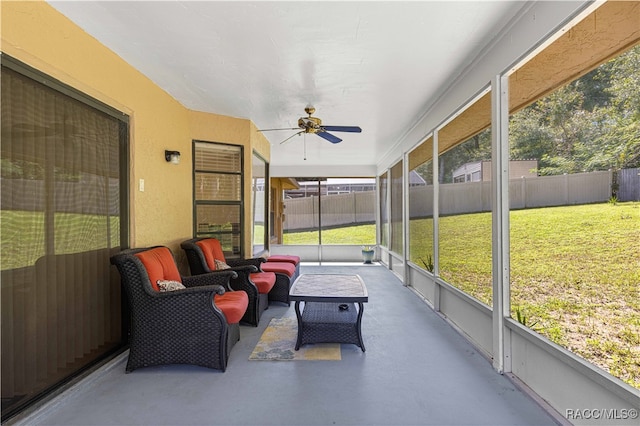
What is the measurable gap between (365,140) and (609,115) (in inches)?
180

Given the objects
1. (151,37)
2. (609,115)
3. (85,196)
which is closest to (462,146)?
(609,115)

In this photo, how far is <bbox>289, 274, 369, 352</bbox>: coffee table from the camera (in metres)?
3.05

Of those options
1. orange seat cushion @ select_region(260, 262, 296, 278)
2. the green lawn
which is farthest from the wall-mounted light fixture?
the green lawn

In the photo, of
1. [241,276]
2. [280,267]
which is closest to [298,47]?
[241,276]

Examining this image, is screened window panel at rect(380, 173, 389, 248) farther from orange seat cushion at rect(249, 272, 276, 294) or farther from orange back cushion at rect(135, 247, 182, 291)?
orange back cushion at rect(135, 247, 182, 291)

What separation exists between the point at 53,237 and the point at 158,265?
34.3 inches

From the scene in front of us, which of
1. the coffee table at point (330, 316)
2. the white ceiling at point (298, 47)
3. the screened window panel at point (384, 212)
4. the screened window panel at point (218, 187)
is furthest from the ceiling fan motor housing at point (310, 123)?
the screened window panel at point (384, 212)

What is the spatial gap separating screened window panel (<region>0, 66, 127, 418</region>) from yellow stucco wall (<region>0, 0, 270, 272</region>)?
0.63ft

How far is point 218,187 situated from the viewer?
4766 mm

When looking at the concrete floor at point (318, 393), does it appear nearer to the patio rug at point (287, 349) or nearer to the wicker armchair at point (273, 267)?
the patio rug at point (287, 349)

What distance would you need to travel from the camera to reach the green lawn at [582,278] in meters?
1.61

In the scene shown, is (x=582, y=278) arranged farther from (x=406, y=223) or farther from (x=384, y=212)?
(x=384, y=212)

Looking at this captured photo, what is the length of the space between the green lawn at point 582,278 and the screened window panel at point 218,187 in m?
3.38

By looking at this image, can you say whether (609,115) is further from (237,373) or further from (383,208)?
(383,208)
